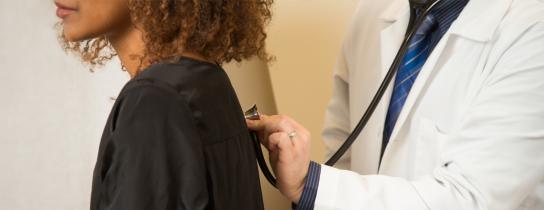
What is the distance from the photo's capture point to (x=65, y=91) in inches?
45.8

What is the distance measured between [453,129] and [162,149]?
54cm

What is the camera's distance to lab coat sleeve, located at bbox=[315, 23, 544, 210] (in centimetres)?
73

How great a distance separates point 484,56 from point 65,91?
0.91 metres

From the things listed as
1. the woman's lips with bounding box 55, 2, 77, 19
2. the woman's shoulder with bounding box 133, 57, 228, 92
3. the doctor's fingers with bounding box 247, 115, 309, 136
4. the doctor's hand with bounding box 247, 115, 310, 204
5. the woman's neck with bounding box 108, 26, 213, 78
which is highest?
the woman's lips with bounding box 55, 2, 77, 19

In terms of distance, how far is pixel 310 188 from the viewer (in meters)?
0.80

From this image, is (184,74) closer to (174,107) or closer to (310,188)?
(174,107)

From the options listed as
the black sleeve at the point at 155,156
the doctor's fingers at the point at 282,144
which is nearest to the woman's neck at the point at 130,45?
the black sleeve at the point at 155,156

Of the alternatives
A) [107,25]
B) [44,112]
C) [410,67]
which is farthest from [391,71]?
[44,112]

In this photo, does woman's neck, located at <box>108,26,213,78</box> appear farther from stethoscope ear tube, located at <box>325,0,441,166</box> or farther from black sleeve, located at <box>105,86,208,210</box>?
stethoscope ear tube, located at <box>325,0,441,166</box>

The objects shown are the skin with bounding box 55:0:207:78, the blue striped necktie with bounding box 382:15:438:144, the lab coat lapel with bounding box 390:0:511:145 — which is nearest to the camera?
the skin with bounding box 55:0:207:78

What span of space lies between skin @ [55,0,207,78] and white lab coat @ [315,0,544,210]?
364 mm

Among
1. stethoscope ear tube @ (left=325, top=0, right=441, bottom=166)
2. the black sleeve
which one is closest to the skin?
the black sleeve

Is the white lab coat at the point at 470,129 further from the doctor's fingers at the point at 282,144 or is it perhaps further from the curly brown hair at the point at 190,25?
the curly brown hair at the point at 190,25

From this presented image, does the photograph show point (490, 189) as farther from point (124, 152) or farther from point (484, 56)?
point (124, 152)
